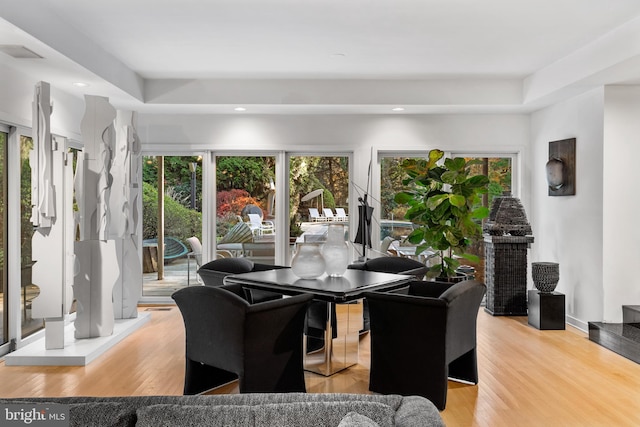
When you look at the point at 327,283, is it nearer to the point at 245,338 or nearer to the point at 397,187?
the point at 245,338

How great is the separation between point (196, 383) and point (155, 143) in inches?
157

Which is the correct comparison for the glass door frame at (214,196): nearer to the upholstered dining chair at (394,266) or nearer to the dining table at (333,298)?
the upholstered dining chair at (394,266)

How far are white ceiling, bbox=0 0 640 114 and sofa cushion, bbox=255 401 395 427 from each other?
2.97 metres

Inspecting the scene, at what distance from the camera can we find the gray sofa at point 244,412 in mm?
1358

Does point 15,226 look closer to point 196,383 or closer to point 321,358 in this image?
point 196,383

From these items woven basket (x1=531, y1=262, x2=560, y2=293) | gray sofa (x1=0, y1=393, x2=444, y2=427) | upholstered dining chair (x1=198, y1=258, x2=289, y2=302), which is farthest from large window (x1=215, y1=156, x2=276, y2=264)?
gray sofa (x1=0, y1=393, x2=444, y2=427)

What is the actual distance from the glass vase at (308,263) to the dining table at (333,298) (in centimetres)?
5

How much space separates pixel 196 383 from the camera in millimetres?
3385

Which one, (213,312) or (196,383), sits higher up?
(213,312)

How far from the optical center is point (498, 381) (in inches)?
148

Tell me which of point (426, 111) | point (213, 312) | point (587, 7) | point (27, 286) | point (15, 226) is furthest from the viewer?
point (426, 111)

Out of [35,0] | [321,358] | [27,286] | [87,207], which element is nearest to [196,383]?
[321,358]

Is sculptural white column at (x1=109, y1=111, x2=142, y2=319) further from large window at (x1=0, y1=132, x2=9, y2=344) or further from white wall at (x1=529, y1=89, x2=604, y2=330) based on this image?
white wall at (x1=529, y1=89, x2=604, y2=330)

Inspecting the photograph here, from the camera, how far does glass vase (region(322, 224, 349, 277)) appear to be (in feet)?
13.0
